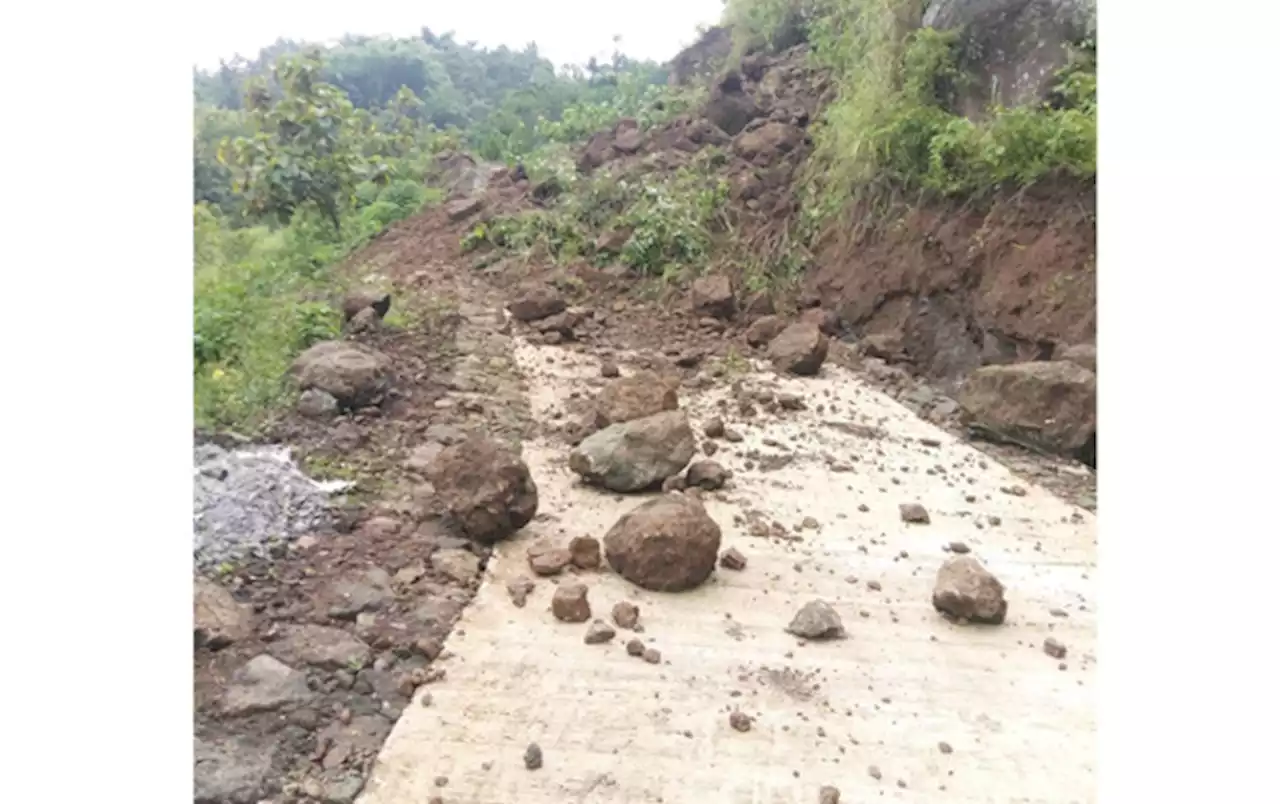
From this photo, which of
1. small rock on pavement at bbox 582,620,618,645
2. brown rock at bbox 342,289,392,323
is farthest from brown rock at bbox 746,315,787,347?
brown rock at bbox 342,289,392,323

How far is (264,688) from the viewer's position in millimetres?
1599

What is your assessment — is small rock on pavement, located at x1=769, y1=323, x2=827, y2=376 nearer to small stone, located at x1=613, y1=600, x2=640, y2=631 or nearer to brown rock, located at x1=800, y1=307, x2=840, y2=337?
brown rock, located at x1=800, y1=307, x2=840, y2=337

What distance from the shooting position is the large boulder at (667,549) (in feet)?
5.37

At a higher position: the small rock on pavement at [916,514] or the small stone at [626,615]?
the small rock on pavement at [916,514]

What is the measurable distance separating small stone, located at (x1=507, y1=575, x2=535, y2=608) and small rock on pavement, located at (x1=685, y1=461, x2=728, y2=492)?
0.32 m

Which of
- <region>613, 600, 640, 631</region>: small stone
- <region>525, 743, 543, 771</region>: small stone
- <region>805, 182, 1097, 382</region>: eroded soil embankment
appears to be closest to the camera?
<region>525, 743, 543, 771</region>: small stone

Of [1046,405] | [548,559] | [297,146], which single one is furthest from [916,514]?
[297,146]

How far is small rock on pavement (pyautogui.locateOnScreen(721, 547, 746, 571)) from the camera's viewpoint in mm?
1666

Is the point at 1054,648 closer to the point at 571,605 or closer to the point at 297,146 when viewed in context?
the point at 571,605

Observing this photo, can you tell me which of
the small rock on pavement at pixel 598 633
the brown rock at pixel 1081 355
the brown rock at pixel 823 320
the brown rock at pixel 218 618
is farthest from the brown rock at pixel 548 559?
the brown rock at pixel 1081 355

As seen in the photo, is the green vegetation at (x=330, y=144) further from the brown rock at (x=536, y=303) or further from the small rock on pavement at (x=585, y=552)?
the small rock on pavement at (x=585, y=552)

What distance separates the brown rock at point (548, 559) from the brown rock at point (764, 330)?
0.50 metres

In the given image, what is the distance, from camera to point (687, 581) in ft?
5.39
